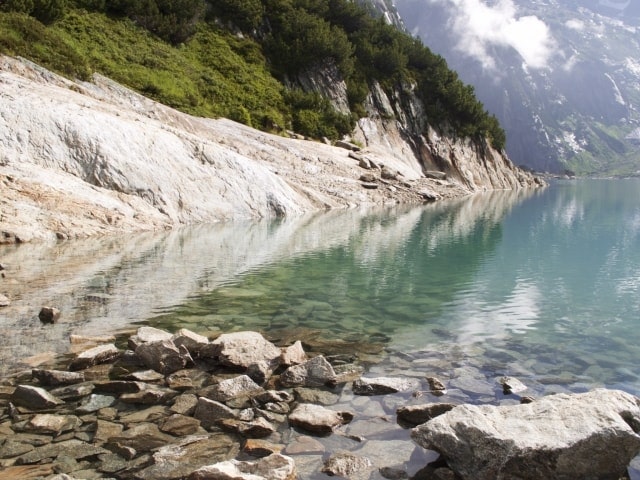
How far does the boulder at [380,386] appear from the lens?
9.09 metres

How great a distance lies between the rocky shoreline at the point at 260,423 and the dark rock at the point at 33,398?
21mm

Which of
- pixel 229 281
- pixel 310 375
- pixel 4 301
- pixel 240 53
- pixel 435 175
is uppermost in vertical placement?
pixel 240 53

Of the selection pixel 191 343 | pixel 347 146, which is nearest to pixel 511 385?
pixel 191 343

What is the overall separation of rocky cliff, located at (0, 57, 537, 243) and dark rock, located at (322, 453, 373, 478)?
2291 centimetres

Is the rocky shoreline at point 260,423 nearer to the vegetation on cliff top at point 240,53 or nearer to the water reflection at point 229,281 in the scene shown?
the water reflection at point 229,281

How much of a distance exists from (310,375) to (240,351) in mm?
1525

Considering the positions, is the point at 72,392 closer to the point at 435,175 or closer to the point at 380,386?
the point at 380,386

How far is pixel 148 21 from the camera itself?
210ft

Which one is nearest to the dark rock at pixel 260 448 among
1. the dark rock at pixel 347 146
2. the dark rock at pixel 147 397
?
the dark rock at pixel 147 397

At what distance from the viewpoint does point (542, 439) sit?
20.0ft

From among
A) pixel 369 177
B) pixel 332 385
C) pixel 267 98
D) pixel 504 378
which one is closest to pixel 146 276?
pixel 332 385

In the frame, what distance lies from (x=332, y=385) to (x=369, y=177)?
51.0 meters

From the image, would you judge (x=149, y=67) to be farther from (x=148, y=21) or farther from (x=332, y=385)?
(x=332, y=385)

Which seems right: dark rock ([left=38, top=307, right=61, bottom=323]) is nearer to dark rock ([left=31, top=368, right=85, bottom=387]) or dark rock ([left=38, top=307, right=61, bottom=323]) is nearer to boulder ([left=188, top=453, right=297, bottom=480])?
dark rock ([left=31, top=368, right=85, bottom=387])
